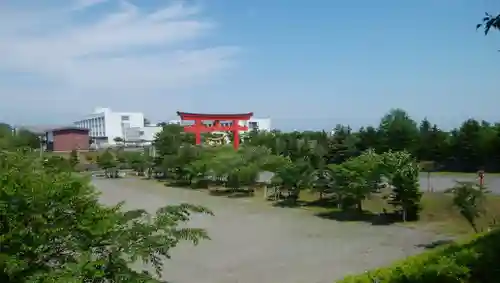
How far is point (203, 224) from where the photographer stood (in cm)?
1841

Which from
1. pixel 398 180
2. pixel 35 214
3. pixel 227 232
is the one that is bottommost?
Answer: pixel 227 232

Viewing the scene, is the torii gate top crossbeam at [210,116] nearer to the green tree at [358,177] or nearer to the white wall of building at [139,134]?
the green tree at [358,177]

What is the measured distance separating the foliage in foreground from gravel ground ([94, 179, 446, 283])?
656cm

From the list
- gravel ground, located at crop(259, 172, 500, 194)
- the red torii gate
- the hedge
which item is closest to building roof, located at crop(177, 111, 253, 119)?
the red torii gate

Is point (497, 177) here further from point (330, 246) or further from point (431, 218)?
point (330, 246)

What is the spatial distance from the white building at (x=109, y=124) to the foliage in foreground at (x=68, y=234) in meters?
79.6

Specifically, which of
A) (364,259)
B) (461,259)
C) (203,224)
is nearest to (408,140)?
(203,224)

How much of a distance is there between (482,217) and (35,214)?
15890mm

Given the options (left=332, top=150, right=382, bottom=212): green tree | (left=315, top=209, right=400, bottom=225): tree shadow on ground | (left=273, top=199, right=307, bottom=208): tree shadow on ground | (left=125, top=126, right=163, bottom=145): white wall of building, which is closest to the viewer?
(left=315, top=209, right=400, bottom=225): tree shadow on ground

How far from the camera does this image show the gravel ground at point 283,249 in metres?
11.4

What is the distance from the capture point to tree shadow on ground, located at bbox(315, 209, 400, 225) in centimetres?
1811

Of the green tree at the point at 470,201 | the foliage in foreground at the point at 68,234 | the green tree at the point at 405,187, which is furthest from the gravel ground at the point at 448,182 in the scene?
the foliage in foreground at the point at 68,234

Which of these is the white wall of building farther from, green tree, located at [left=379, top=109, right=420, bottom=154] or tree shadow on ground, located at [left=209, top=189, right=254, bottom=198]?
tree shadow on ground, located at [left=209, top=189, right=254, bottom=198]

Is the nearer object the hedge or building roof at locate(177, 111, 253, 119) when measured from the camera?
the hedge
